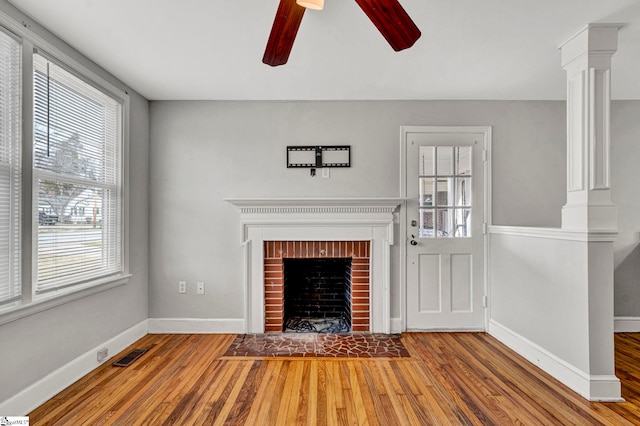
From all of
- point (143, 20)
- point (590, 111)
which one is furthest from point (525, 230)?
point (143, 20)

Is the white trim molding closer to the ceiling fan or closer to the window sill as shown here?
the ceiling fan

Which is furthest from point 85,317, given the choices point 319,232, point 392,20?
point 392,20

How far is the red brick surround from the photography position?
328cm

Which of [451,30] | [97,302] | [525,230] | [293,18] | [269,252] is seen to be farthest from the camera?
[269,252]

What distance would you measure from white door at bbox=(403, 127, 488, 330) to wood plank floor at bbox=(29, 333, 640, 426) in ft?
1.58

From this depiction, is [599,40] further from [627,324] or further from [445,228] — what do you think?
[627,324]

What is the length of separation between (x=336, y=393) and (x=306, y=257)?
137 centimetres

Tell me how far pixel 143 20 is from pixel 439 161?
275cm

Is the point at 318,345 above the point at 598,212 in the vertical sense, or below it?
below

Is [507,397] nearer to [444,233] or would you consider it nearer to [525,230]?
[525,230]

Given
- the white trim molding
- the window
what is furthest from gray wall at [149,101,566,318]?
the white trim molding

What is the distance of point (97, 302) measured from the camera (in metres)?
2.59

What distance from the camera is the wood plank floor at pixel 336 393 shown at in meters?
1.92

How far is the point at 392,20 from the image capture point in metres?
1.54
